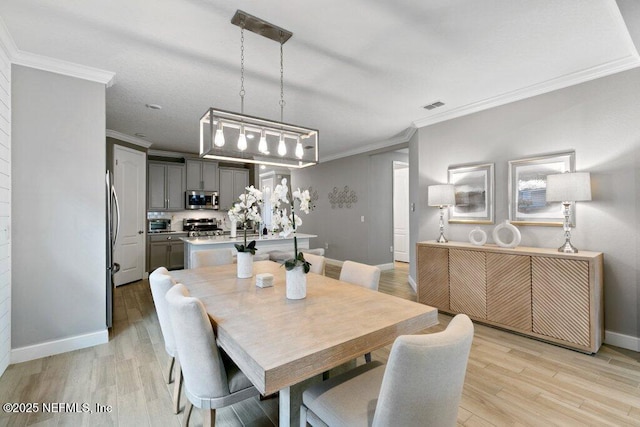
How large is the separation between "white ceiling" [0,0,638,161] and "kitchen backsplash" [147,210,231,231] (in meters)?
3.01

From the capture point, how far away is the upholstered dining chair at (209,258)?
3.02m

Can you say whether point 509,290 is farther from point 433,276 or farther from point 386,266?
point 386,266

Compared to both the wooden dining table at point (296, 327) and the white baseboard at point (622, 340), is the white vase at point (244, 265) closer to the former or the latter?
the wooden dining table at point (296, 327)

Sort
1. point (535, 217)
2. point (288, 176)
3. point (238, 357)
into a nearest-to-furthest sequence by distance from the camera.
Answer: point (238, 357)
point (535, 217)
point (288, 176)

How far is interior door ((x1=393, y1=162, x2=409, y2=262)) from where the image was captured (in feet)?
24.1

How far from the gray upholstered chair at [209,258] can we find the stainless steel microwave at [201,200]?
11.6 ft

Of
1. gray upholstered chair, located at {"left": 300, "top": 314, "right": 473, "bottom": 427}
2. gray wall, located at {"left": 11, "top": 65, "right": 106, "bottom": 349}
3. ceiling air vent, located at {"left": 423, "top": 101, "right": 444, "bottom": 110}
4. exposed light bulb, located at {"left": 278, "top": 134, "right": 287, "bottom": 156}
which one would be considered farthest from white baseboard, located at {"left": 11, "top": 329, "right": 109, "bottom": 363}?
ceiling air vent, located at {"left": 423, "top": 101, "right": 444, "bottom": 110}

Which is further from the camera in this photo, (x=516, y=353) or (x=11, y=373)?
(x=516, y=353)

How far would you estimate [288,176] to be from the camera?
8789 millimetres

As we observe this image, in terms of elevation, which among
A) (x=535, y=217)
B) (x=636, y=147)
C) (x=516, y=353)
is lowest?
(x=516, y=353)

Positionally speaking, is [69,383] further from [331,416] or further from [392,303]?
[392,303]

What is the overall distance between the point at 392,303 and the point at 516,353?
5.95 ft

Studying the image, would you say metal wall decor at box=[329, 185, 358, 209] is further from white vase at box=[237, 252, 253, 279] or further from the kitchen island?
white vase at box=[237, 252, 253, 279]

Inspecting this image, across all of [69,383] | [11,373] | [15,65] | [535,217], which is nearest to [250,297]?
[69,383]
